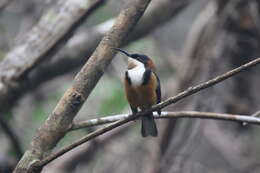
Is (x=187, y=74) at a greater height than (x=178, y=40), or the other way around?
(x=187, y=74)

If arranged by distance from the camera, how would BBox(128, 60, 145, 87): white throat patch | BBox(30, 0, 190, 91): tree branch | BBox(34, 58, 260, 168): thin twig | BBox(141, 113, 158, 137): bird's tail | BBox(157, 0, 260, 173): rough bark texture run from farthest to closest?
1. BBox(30, 0, 190, 91): tree branch
2. BBox(157, 0, 260, 173): rough bark texture
3. BBox(141, 113, 158, 137): bird's tail
4. BBox(128, 60, 145, 87): white throat patch
5. BBox(34, 58, 260, 168): thin twig

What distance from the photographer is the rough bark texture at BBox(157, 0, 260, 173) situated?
532 centimetres

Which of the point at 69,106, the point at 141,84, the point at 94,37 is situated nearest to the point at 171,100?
the point at 69,106

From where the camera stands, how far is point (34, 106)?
276 inches

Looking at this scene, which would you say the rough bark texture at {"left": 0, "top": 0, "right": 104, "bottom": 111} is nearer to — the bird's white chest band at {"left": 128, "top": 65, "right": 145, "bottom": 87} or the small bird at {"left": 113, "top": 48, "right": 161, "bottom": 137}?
the small bird at {"left": 113, "top": 48, "right": 161, "bottom": 137}

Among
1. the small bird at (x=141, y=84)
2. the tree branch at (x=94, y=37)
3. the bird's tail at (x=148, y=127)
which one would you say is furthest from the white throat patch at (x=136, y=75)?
the tree branch at (x=94, y=37)

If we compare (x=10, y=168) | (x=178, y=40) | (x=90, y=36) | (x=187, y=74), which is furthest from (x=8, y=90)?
(x=178, y=40)

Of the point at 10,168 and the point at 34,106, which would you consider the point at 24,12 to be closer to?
the point at 34,106

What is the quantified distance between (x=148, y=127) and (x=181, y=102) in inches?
94.2

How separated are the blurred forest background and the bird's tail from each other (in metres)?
1.42

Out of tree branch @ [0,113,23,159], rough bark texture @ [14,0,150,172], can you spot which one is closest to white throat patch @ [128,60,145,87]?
rough bark texture @ [14,0,150,172]

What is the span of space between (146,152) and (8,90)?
252 centimetres

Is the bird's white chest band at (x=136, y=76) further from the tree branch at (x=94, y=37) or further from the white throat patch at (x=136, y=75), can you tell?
the tree branch at (x=94, y=37)

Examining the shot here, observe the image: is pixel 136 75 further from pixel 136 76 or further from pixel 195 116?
pixel 195 116
